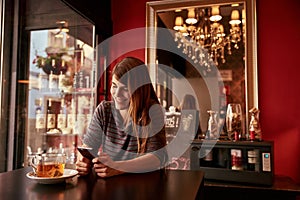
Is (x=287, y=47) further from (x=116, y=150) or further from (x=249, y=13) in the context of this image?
(x=116, y=150)

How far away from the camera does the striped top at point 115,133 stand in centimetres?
140

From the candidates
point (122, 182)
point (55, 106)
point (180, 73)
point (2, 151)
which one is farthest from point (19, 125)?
point (180, 73)

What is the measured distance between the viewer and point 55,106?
2512 millimetres

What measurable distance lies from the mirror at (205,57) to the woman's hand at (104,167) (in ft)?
4.85

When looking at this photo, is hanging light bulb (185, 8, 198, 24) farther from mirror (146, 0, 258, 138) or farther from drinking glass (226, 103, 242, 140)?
Result: drinking glass (226, 103, 242, 140)

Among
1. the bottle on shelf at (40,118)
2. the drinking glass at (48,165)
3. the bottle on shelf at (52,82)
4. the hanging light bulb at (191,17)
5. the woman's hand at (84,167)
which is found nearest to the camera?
the drinking glass at (48,165)

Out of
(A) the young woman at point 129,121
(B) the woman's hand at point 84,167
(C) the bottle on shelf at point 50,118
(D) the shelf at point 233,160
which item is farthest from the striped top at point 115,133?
(C) the bottle on shelf at point 50,118

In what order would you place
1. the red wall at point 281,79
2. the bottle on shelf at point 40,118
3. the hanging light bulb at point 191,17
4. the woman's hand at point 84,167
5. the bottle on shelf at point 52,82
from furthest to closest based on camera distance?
the hanging light bulb at point 191,17, the bottle on shelf at point 52,82, the red wall at point 281,79, the bottle on shelf at point 40,118, the woman's hand at point 84,167

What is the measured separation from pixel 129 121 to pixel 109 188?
569 millimetres

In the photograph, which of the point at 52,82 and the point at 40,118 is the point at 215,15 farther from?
the point at 40,118

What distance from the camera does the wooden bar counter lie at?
2.68 feet

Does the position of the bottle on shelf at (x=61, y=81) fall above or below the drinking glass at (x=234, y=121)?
above

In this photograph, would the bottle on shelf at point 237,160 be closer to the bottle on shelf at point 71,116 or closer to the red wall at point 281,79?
the red wall at point 281,79

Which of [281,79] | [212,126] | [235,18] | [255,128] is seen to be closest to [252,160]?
[255,128]
